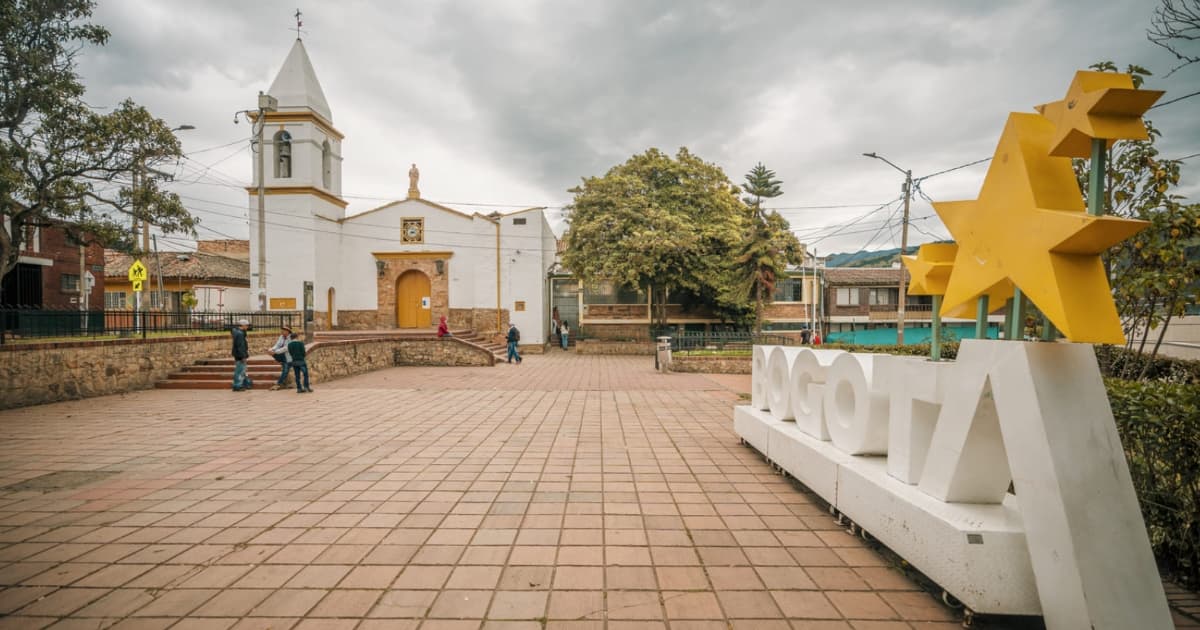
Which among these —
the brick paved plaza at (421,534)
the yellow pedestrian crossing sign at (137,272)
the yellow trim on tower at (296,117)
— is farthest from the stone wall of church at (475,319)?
the brick paved plaza at (421,534)

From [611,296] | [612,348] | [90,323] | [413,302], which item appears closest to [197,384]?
[90,323]

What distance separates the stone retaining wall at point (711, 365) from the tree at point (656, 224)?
5485 millimetres

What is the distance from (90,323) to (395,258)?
12.8 metres

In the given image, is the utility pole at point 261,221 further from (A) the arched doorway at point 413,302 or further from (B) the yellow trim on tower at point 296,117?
(A) the arched doorway at point 413,302

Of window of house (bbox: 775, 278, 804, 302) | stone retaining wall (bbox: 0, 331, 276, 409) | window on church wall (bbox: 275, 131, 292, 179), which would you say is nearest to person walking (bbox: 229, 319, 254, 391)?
stone retaining wall (bbox: 0, 331, 276, 409)

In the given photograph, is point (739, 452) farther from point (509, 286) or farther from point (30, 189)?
point (509, 286)

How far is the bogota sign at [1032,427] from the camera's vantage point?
229 centimetres

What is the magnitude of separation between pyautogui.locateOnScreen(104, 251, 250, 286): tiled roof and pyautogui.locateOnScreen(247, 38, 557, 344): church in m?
12.6

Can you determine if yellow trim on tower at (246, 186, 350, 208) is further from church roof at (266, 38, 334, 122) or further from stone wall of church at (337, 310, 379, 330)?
stone wall of church at (337, 310, 379, 330)

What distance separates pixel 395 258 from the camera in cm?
2273

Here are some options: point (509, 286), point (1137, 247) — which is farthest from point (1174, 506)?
point (509, 286)

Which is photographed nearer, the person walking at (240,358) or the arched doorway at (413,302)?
the person walking at (240,358)

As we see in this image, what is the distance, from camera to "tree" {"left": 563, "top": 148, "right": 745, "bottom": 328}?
20219 mm

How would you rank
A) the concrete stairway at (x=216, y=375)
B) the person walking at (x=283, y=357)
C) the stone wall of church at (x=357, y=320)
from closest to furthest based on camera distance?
the person walking at (x=283, y=357) → the concrete stairway at (x=216, y=375) → the stone wall of church at (x=357, y=320)
